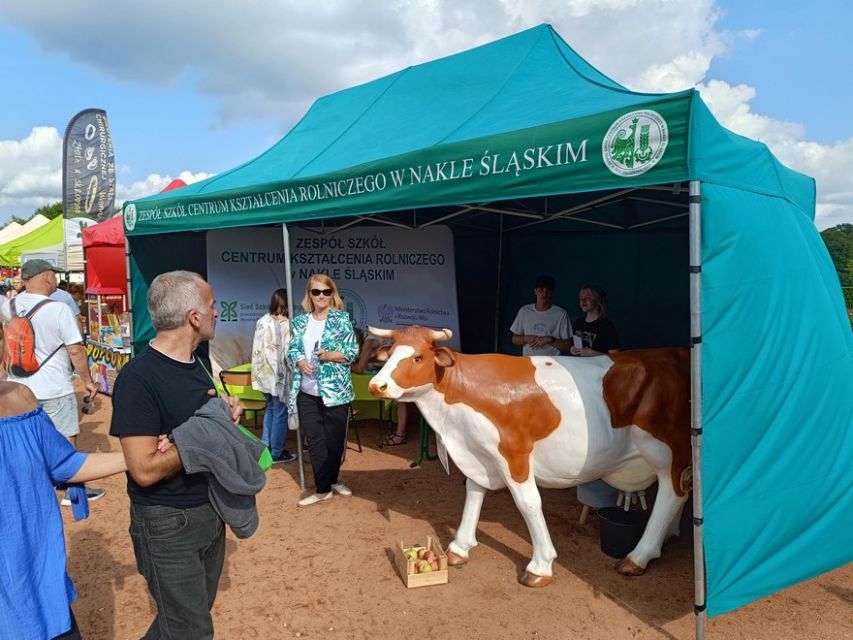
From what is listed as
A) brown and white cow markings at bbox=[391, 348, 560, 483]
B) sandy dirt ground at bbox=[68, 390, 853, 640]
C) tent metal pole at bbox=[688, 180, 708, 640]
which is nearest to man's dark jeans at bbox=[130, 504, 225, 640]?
sandy dirt ground at bbox=[68, 390, 853, 640]

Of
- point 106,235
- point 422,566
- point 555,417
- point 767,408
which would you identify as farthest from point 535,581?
point 106,235

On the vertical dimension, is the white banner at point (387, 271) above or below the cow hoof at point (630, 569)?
above

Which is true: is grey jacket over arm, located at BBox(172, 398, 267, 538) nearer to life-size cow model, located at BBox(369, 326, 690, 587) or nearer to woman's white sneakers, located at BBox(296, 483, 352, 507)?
life-size cow model, located at BBox(369, 326, 690, 587)

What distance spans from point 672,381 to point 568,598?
1.35 meters

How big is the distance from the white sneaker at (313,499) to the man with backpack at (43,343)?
174 cm

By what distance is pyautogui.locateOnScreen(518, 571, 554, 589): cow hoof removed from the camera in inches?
135

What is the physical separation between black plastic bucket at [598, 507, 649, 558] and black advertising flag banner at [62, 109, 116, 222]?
39.4ft

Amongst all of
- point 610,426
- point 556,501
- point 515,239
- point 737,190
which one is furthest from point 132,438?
point 515,239

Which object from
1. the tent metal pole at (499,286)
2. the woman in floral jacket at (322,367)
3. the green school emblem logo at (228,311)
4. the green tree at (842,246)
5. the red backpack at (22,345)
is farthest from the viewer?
the green tree at (842,246)

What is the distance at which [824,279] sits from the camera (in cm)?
368

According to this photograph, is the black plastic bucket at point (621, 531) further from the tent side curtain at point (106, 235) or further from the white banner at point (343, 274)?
the tent side curtain at point (106, 235)

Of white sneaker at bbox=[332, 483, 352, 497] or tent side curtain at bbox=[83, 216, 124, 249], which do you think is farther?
tent side curtain at bbox=[83, 216, 124, 249]

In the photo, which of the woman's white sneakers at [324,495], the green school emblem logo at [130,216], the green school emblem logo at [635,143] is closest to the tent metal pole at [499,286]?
the woman's white sneakers at [324,495]

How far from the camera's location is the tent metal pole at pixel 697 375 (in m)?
2.59
